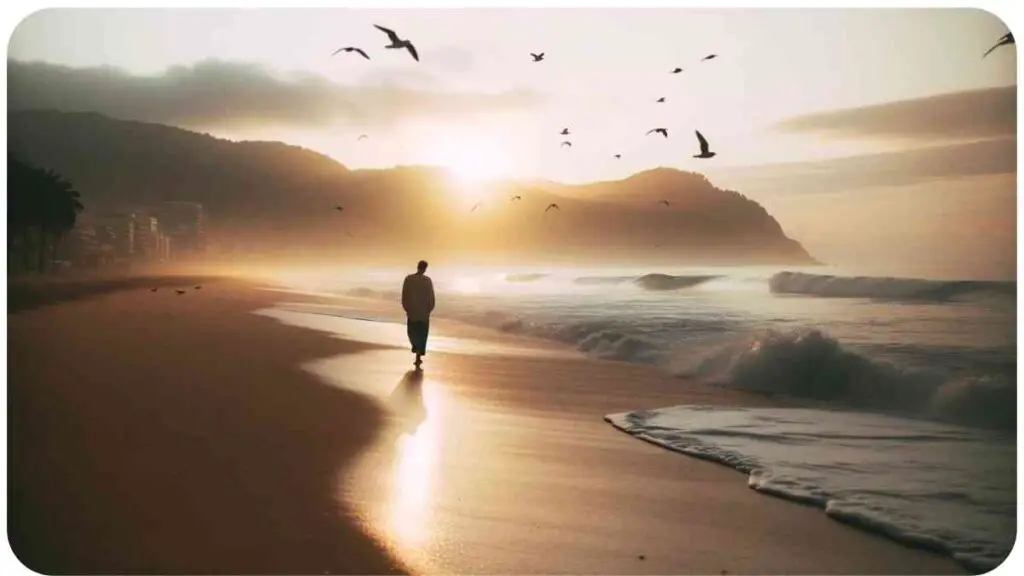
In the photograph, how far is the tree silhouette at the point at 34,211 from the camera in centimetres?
346

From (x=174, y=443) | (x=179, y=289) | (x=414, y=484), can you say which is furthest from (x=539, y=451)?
(x=179, y=289)

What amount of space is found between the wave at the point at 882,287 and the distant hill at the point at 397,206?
0.10m

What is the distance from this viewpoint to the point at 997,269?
343 cm

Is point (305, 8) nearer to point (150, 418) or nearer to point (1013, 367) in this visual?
point (150, 418)

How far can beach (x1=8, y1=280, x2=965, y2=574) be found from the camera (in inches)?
96.7

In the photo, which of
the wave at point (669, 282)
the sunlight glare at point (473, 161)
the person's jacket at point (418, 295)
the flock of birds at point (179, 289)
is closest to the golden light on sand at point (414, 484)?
the person's jacket at point (418, 295)

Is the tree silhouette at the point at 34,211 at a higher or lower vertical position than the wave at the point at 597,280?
higher

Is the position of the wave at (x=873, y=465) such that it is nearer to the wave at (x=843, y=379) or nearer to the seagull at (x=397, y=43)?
the wave at (x=843, y=379)

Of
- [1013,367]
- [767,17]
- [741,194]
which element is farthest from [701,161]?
[1013,367]

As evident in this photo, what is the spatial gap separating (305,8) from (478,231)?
3.97ft

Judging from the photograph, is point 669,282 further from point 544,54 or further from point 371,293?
point 371,293

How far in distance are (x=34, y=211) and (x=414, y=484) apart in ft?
6.48

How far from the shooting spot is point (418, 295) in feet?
12.9

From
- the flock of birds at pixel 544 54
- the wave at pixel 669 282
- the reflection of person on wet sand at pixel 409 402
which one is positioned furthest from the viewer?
the wave at pixel 669 282
